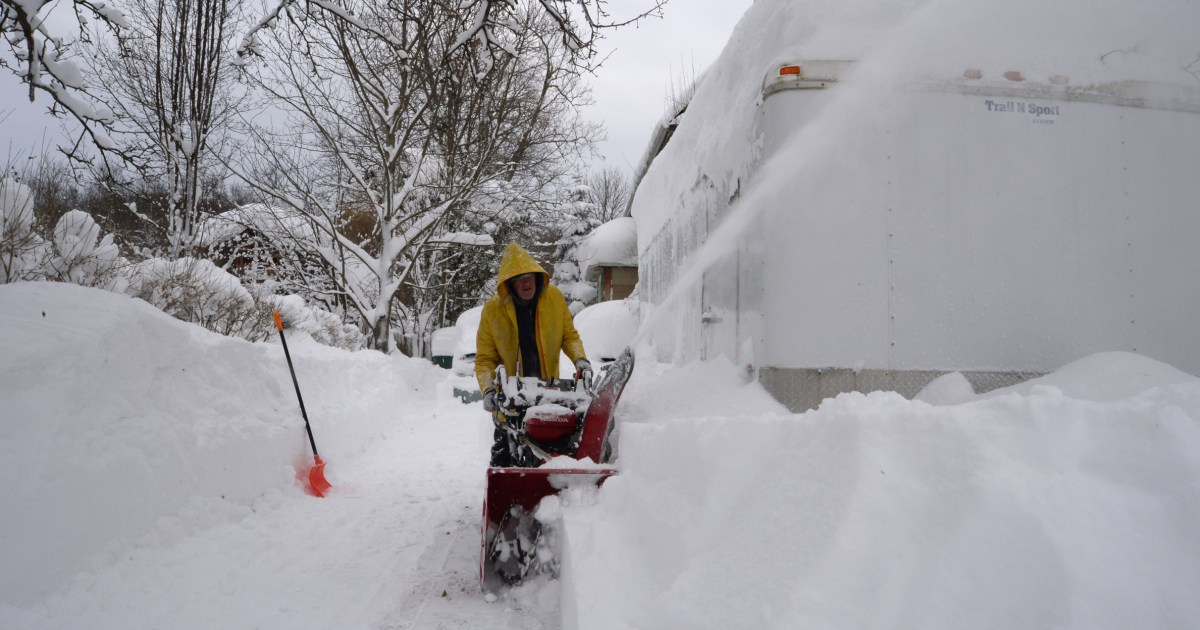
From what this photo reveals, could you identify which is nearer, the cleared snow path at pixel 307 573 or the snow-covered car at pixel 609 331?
the cleared snow path at pixel 307 573

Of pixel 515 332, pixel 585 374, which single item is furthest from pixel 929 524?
pixel 515 332

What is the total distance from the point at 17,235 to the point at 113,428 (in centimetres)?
312

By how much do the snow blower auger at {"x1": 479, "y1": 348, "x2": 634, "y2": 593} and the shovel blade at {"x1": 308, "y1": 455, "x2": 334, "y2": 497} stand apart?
2.56 meters

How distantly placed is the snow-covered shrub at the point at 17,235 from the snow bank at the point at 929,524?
5715 millimetres

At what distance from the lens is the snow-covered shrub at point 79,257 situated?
21.4 feet

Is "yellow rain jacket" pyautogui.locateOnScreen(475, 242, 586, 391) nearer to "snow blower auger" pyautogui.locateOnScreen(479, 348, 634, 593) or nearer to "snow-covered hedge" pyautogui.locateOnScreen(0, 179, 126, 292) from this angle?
"snow blower auger" pyautogui.locateOnScreen(479, 348, 634, 593)

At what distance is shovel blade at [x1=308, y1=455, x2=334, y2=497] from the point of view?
6.12 meters

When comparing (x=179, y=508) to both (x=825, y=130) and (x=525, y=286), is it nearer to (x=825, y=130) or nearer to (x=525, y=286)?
(x=525, y=286)

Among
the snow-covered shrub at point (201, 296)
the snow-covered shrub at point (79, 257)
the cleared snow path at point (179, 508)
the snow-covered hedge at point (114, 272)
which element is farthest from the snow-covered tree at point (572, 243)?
the cleared snow path at point (179, 508)

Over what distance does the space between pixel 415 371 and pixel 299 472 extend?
982cm

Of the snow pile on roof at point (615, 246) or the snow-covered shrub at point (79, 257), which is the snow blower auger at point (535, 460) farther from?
the snow pile on roof at point (615, 246)

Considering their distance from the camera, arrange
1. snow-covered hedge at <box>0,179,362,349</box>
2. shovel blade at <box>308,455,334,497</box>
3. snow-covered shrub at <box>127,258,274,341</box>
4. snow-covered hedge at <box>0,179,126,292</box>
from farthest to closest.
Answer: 1. snow-covered shrub at <box>127,258,274,341</box>
2. shovel blade at <box>308,455,334,497</box>
3. snow-covered hedge at <box>0,179,362,349</box>
4. snow-covered hedge at <box>0,179,126,292</box>

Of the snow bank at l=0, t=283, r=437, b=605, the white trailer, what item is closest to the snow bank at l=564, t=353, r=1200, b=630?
the white trailer

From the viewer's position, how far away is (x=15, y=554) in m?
3.10
